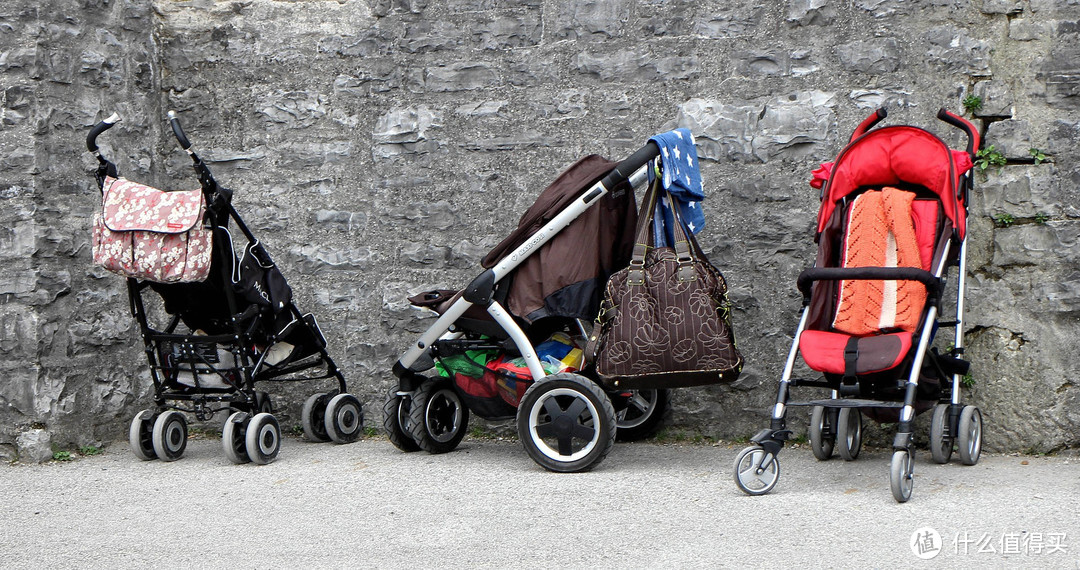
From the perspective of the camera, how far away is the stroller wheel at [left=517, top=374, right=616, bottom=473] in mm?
4070

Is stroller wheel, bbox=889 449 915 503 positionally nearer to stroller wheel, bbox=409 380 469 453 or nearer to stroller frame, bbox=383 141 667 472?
stroller frame, bbox=383 141 667 472

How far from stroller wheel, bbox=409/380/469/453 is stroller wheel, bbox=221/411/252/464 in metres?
0.73

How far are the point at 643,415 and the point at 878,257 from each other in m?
1.33

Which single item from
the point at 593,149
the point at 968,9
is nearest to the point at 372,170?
the point at 593,149

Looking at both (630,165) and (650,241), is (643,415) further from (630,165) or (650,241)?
(630,165)

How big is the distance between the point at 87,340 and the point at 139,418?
0.54 metres

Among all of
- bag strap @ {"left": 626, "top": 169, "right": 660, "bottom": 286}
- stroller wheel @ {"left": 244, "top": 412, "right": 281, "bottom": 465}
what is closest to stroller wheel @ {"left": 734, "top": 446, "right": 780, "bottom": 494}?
bag strap @ {"left": 626, "top": 169, "right": 660, "bottom": 286}

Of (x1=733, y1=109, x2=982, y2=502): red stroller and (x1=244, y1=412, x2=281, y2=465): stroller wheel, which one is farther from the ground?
(x1=733, y1=109, x2=982, y2=502): red stroller

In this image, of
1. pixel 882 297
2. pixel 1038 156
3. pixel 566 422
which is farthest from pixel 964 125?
pixel 566 422

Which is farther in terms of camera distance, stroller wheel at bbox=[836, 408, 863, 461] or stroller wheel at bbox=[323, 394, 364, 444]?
stroller wheel at bbox=[323, 394, 364, 444]

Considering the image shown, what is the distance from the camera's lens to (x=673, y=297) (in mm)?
4004

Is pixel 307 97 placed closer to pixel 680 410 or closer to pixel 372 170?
pixel 372 170

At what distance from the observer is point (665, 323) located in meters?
3.99

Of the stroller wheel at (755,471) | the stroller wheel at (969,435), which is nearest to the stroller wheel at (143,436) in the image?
the stroller wheel at (755,471)
